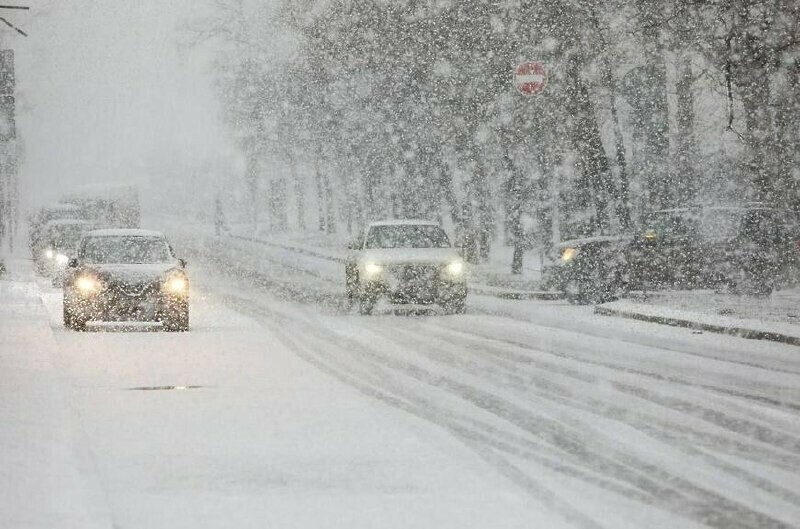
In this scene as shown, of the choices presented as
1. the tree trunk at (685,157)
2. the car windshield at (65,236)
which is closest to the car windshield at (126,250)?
the car windshield at (65,236)

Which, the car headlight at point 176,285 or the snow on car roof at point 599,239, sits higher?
the snow on car roof at point 599,239

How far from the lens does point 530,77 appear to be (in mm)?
31188

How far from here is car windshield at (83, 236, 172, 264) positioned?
22.7 m

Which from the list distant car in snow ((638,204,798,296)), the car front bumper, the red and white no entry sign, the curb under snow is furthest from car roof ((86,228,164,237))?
the red and white no entry sign

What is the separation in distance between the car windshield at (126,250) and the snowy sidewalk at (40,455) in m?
5.92

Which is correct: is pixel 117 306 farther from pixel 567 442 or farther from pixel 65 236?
pixel 65 236

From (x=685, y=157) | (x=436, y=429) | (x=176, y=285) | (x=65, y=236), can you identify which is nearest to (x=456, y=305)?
(x=176, y=285)

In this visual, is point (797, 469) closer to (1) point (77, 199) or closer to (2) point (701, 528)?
(2) point (701, 528)

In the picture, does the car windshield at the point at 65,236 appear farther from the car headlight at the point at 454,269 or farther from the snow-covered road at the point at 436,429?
the snow-covered road at the point at 436,429

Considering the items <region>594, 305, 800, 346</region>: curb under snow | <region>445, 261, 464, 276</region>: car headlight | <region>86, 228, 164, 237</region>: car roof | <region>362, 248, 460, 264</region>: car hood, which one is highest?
<region>86, 228, 164, 237</region>: car roof

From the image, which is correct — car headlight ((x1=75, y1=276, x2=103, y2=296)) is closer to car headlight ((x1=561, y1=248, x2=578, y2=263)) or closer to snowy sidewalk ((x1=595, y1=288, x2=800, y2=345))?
snowy sidewalk ((x1=595, y1=288, x2=800, y2=345))

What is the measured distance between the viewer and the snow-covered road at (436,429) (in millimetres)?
7664

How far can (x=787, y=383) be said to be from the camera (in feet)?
45.4

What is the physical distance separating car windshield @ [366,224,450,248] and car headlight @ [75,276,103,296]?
6355 mm
